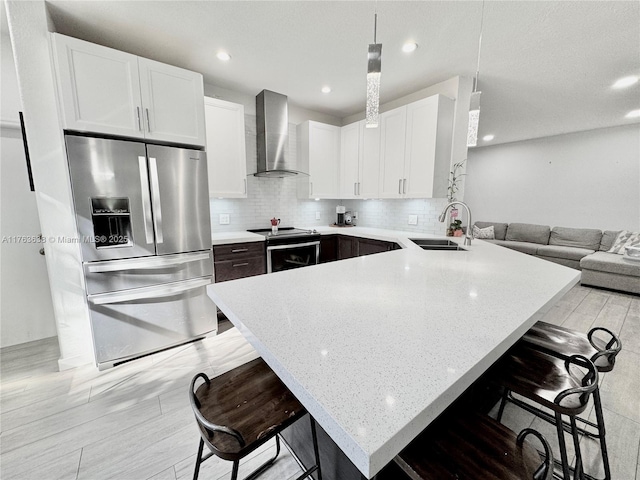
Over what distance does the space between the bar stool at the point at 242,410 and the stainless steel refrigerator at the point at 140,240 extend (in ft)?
5.08

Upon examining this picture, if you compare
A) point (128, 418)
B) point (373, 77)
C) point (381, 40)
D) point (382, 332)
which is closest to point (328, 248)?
point (381, 40)

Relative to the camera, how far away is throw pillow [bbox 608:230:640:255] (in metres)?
4.22

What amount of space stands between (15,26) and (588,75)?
499 centimetres

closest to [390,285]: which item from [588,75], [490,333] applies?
[490,333]

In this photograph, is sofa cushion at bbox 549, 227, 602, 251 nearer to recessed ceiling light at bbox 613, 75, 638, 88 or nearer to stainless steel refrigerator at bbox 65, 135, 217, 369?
recessed ceiling light at bbox 613, 75, 638, 88

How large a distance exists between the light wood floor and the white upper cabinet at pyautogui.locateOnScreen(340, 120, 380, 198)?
2472 millimetres

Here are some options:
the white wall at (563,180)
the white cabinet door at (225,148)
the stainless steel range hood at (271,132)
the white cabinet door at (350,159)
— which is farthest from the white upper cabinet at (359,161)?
the white wall at (563,180)

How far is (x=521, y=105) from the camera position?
12.1 ft

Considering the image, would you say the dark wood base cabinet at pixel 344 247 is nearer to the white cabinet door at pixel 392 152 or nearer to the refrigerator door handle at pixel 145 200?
the white cabinet door at pixel 392 152

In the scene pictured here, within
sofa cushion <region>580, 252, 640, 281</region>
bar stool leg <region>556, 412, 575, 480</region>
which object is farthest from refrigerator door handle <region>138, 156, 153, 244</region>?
sofa cushion <region>580, 252, 640, 281</region>

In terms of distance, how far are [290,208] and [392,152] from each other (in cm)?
163

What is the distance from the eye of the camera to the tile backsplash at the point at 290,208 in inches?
129

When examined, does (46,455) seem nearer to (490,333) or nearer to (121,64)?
(490,333)

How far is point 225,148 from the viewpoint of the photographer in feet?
9.55
